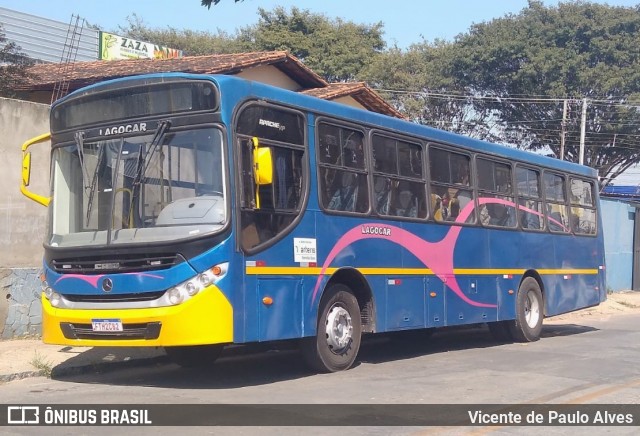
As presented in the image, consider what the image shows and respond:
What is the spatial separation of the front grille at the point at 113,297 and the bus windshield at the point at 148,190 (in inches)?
21.7

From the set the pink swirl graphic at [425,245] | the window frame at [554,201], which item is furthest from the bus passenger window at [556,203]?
the pink swirl graphic at [425,245]

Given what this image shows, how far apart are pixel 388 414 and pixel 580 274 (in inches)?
393

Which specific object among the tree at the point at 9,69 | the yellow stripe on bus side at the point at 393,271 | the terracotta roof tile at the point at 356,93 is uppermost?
the terracotta roof tile at the point at 356,93

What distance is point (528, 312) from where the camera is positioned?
1483 cm

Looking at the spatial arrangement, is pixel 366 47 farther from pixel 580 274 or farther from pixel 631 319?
pixel 580 274

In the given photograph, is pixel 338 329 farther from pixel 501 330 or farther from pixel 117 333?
pixel 501 330

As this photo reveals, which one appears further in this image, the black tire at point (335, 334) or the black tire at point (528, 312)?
the black tire at point (528, 312)

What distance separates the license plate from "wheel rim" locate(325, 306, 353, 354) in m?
2.58

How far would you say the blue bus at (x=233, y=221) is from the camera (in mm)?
8516

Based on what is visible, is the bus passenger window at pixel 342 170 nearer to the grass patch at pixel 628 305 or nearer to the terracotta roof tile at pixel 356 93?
the terracotta roof tile at pixel 356 93

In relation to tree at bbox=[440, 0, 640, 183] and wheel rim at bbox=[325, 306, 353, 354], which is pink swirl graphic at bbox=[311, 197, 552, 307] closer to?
wheel rim at bbox=[325, 306, 353, 354]

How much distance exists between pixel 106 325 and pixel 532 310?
8.73m

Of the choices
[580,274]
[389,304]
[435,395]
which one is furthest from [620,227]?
[435,395]

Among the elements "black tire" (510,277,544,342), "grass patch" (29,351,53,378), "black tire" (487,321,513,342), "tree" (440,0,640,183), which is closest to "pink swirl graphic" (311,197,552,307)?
"black tire" (510,277,544,342)
